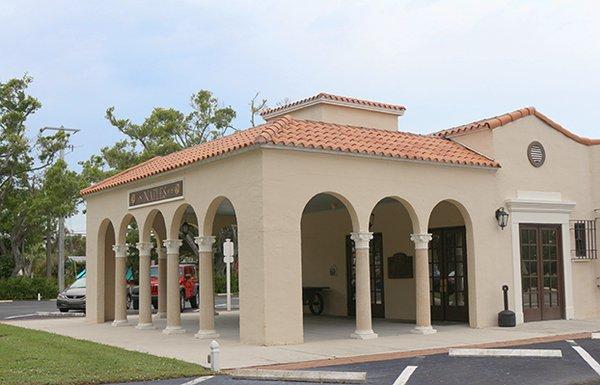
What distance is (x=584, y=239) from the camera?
17844mm

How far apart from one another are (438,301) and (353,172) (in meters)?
5.03

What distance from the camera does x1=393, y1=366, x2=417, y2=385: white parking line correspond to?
9.12 meters

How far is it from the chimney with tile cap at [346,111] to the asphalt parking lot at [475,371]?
7350 mm

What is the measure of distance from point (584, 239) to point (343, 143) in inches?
293

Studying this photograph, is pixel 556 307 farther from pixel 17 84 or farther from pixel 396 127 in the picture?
pixel 17 84

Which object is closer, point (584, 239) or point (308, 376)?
point (308, 376)

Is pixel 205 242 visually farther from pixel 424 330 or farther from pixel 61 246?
pixel 61 246

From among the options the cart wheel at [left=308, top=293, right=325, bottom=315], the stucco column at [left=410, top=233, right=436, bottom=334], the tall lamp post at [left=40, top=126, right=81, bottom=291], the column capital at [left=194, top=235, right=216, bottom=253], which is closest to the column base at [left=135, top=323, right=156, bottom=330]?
the column capital at [left=194, top=235, right=216, bottom=253]

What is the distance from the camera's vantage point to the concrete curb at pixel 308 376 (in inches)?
363

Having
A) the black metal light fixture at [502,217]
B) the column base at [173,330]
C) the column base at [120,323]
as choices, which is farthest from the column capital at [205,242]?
the black metal light fixture at [502,217]

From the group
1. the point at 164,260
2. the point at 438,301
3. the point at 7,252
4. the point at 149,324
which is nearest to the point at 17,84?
the point at 7,252

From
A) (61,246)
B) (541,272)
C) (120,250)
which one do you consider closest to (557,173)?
(541,272)

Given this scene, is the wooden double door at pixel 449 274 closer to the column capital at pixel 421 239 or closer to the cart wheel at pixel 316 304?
the column capital at pixel 421 239

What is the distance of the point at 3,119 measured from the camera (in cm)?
3362
